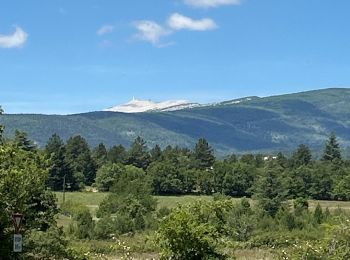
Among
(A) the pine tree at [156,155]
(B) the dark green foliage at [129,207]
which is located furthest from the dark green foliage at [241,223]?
(A) the pine tree at [156,155]

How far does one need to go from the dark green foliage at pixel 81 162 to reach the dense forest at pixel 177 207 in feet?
0.61

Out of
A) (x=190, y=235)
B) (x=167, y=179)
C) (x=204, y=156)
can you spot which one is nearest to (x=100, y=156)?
(x=204, y=156)

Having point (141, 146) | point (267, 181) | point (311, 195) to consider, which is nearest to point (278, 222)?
point (267, 181)

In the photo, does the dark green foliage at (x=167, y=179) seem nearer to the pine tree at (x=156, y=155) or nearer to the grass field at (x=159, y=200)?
the grass field at (x=159, y=200)

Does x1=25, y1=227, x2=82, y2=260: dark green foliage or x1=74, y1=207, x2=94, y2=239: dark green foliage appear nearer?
x1=25, y1=227, x2=82, y2=260: dark green foliage

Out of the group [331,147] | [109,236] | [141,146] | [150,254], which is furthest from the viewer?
[331,147]

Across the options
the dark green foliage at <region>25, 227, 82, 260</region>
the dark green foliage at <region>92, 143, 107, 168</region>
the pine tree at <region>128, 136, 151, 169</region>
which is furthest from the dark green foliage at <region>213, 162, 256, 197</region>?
the dark green foliage at <region>25, 227, 82, 260</region>

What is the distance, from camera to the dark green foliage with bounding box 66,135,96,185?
112562mm

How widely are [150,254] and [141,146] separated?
277ft

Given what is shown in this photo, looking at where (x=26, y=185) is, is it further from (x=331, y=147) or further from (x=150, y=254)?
(x=331, y=147)

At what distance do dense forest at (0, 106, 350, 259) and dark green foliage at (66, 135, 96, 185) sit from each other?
187 millimetres

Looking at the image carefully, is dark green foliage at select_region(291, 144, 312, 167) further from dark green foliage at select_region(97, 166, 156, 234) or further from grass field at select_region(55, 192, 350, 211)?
dark green foliage at select_region(97, 166, 156, 234)

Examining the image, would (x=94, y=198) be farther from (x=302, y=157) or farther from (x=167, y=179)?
(x=302, y=157)

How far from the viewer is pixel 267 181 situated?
286ft
